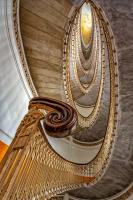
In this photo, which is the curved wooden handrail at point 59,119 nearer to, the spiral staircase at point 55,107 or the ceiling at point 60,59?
the spiral staircase at point 55,107

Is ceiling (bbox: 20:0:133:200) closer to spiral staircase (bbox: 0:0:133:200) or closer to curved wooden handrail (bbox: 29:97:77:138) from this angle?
spiral staircase (bbox: 0:0:133:200)

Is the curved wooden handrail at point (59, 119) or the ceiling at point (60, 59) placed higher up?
the ceiling at point (60, 59)

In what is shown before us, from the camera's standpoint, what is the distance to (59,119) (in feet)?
3.41

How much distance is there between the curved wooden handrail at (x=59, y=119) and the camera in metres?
0.98

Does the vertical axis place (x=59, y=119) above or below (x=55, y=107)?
below

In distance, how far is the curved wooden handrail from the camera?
3.20 ft

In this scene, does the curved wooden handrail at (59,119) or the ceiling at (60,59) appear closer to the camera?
the curved wooden handrail at (59,119)

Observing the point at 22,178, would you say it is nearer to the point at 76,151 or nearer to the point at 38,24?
the point at 38,24

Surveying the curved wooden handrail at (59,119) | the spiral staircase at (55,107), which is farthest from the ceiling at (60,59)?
the curved wooden handrail at (59,119)

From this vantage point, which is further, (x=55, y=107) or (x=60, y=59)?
(x=60, y=59)

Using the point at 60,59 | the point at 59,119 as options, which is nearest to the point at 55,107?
the point at 59,119


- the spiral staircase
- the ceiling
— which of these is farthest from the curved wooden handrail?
the ceiling

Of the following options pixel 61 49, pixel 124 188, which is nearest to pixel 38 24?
pixel 61 49

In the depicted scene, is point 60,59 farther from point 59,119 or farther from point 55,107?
point 59,119
